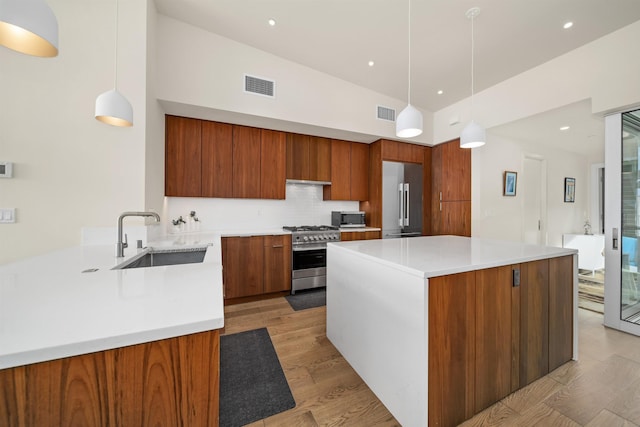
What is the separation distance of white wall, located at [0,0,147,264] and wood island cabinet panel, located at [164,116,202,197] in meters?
0.90

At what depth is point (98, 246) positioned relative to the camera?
2045 millimetres

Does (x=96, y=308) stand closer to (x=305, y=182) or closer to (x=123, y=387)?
(x=123, y=387)

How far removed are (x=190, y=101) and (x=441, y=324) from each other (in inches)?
129

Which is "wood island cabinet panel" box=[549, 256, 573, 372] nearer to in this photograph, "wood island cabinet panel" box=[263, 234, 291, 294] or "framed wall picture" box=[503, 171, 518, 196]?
"framed wall picture" box=[503, 171, 518, 196]

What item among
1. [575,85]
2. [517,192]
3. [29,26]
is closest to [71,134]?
[29,26]

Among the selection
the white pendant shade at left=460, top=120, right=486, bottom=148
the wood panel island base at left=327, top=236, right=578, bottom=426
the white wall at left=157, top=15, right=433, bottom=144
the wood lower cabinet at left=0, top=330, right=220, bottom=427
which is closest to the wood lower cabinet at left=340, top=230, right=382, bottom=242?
the white wall at left=157, top=15, right=433, bottom=144

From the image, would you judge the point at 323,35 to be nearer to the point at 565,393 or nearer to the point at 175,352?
the point at 175,352

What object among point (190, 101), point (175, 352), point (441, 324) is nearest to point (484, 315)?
point (441, 324)

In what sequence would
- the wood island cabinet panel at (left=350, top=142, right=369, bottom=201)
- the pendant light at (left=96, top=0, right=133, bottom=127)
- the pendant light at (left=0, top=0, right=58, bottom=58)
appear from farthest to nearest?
the wood island cabinet panel at (left=350, top=142, right=369, bottom=201) < the pendant light at (left=96, top=0, right=133, bottom=127) < the pendant light at (left=0, top=0, right=58, bottom=58)

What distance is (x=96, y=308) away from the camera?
747 millimetres

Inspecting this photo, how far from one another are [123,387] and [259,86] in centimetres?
336

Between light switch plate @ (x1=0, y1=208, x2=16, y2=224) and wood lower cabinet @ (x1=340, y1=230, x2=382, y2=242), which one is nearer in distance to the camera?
light switch plate @ (x1=0, y1=208, x2=16, y2=224)

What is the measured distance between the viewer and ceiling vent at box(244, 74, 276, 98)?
3.11m

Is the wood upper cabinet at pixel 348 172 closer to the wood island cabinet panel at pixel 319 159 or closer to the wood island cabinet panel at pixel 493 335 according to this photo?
the wood island cabinet panel at pixel 319 159
